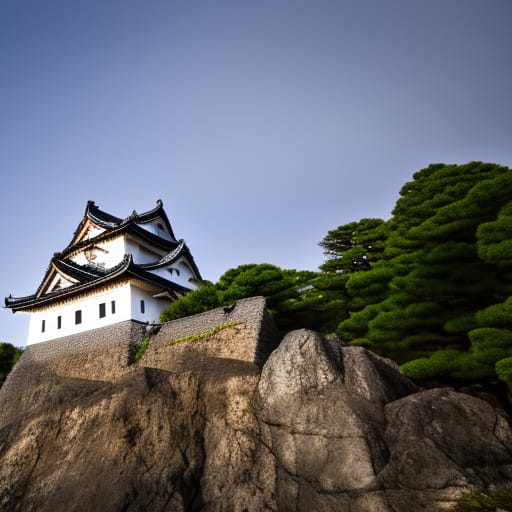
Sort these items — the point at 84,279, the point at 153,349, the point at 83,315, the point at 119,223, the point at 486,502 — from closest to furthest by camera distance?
the point at 486,502 < the point at 153,349 < the point at 83,315 < the point at 84,279 < the point at 119,223

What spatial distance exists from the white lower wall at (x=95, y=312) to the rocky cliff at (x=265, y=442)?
6.74 m

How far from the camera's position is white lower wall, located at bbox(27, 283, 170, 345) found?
20062mm

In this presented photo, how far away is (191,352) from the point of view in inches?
626

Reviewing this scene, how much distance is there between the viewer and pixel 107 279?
2025cm

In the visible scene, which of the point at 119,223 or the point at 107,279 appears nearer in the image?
the point at 107,279

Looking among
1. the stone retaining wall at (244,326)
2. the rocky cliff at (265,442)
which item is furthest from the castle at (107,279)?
the rocky cliff at (265,442)

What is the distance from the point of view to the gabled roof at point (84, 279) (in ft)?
65.5

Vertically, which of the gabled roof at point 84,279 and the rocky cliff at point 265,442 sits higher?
the gabled roof at point 84,279

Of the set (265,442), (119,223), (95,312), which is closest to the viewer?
(265,442)

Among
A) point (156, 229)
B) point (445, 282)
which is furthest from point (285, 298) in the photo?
point (156, 229)

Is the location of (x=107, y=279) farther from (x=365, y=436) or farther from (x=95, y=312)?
(x=365, y=436)

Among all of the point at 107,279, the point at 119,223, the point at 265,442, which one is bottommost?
the point at 265,442

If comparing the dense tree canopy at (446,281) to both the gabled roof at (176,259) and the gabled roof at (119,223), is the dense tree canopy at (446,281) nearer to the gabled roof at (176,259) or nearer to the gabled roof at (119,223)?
the gabled roof at (176,259)

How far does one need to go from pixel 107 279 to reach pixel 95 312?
2.08m
